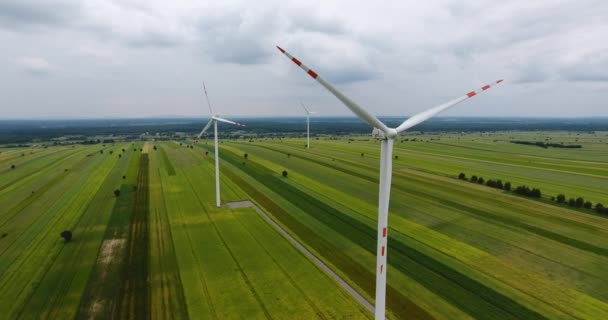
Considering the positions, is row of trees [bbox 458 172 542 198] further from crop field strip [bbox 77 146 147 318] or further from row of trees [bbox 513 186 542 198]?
crop field strip [bbox 77 146 147 318]

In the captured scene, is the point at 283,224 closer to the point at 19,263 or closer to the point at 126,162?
the point at 19,263

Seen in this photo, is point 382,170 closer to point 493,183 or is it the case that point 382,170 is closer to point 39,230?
point 39,230

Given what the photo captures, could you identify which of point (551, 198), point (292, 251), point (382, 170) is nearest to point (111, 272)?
point (292, 251)

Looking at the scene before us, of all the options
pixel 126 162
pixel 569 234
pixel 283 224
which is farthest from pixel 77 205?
pixel 569 234

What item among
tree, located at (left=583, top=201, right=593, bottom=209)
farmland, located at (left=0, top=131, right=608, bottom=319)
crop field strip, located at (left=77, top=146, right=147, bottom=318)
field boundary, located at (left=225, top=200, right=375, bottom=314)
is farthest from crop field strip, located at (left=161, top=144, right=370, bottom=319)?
tree, located at (left=583, top=201, right=593, bottom=209)

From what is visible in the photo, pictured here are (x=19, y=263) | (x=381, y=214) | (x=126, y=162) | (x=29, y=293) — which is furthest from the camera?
(x=126, y=162)

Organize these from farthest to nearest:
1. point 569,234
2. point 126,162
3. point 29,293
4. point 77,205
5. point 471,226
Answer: point 126,162
point 77,205
point 471,226
point 569,234
point 29,293
